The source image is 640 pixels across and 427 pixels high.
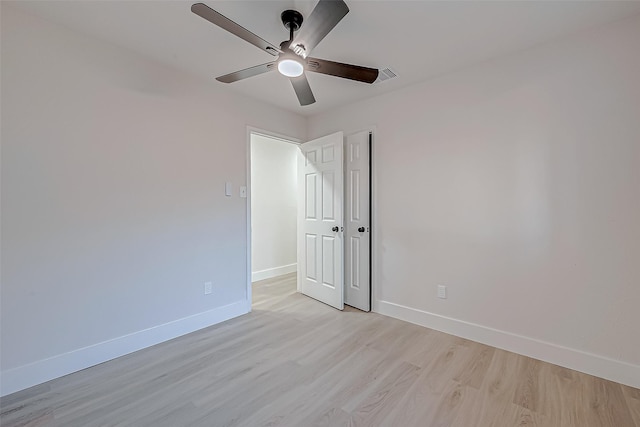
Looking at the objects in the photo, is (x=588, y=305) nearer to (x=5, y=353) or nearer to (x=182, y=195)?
(x=182, y=195)

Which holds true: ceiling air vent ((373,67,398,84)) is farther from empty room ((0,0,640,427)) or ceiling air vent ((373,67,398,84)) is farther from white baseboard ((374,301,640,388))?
white baseboard ((374,301,640,388))

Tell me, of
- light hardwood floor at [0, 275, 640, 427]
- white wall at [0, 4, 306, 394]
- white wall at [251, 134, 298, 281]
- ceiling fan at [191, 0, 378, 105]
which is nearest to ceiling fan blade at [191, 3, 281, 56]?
ceiling fan at [191, 0, 378, 105]

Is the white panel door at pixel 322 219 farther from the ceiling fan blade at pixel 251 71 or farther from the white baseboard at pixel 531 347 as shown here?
the ceiling fan blade at pixel 251 71

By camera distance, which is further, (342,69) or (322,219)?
(322,219)

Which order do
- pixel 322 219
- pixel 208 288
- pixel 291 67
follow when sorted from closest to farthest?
pixel 291 67
pixel 208 288
pixel 322 219

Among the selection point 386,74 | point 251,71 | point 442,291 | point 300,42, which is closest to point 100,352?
point 251,71

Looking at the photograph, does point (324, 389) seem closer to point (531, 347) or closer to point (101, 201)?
point (531, 347)

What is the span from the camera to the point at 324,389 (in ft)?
6.00

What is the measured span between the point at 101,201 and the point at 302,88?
1758mm

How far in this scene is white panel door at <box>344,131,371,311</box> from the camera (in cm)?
315

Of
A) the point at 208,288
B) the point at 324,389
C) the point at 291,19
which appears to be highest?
the point at 291,19

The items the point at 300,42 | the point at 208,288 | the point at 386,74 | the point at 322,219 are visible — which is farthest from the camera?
the point at 322,219

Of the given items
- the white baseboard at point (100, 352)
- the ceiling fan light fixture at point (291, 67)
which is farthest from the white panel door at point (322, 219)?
the ceiling fan light fixture at point (291, 67)

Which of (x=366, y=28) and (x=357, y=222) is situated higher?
(x=366, y=28)
